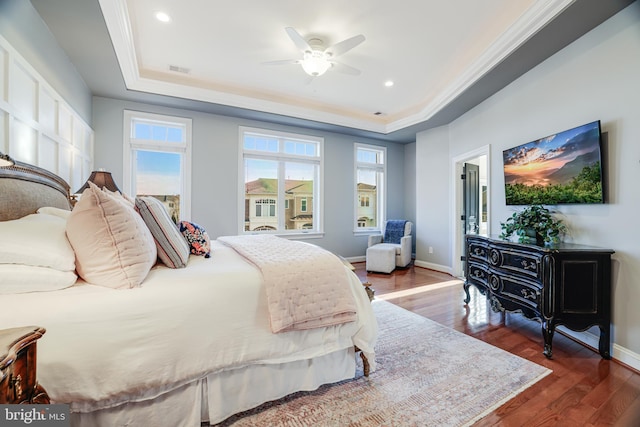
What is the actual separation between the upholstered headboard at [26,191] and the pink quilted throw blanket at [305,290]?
146 centimetres

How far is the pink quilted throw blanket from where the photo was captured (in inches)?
55.9

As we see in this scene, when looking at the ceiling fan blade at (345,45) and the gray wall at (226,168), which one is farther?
the gray wall at (226,168)

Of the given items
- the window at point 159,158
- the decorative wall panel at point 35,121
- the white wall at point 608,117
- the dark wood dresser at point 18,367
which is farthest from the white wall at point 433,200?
the decorative wall panel at point 35,121

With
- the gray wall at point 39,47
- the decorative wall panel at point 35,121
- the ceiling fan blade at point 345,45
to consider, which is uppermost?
the ceiling fan blade at point 345,45

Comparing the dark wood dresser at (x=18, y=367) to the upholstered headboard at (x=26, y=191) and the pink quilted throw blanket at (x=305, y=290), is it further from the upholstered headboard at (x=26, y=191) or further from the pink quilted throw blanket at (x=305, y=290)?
the upholstered headboard at (x=26, y=191)

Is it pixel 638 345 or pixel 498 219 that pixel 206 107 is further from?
pixel 638 345

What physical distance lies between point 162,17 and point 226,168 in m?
2.23

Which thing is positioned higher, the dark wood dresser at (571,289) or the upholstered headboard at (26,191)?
the upholstered headboard at (26,191)

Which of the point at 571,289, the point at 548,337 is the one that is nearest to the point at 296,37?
the point at 571,289

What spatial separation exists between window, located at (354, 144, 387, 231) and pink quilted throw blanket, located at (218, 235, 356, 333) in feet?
13.6

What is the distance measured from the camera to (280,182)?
505cm

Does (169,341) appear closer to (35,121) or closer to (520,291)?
(35,121)

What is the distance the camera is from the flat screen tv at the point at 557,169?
2168 millimetres

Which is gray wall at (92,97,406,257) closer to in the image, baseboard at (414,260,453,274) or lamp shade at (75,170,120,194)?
baseboard at (414,260,453,274)
